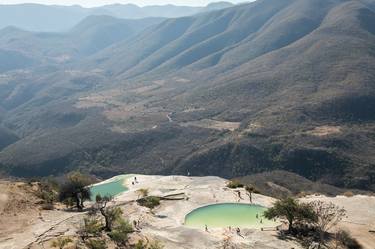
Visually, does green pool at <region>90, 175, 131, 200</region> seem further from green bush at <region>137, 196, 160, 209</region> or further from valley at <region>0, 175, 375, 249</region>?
green bush at <region>137, 196, 160, 209</region>

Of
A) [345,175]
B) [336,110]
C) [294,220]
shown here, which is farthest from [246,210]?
[336,110]

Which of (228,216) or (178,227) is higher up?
(228,216)

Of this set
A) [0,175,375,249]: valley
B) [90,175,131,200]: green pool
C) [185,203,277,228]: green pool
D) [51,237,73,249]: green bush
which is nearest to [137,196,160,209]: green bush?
[0,175,375,249]: valley

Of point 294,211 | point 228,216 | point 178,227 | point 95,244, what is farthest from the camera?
point 228,216

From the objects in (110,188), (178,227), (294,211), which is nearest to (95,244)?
(178,227)

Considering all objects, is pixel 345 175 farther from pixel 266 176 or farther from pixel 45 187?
pixel 45 187

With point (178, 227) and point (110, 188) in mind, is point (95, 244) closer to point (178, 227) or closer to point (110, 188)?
point (178, 227)

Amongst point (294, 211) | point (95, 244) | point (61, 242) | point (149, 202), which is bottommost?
point (95, 244)
